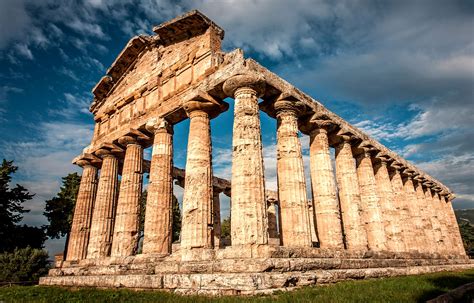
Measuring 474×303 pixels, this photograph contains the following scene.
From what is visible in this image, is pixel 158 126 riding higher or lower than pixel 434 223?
higher

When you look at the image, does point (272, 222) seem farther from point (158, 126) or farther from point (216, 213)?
point (158, 126)

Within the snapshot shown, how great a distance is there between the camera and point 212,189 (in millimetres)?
12609

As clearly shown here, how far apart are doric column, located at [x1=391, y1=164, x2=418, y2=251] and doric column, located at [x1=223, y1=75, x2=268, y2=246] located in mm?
14150

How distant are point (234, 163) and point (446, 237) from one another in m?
25.4

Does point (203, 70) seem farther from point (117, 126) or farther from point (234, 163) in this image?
point (117, 126)

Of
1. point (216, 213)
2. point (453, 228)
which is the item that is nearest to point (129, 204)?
point (216, 213)

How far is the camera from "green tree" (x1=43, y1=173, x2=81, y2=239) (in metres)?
30.3

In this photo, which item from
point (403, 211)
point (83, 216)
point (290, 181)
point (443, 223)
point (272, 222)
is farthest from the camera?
point (443, 223)

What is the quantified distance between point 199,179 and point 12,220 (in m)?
24.4

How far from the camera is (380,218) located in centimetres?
1697

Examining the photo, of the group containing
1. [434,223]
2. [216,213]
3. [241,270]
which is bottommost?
[241,270]

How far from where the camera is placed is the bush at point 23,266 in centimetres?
2055

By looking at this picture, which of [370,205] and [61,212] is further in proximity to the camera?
[61,212]

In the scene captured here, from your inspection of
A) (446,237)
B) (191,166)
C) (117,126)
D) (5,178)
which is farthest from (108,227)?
(446,237)
